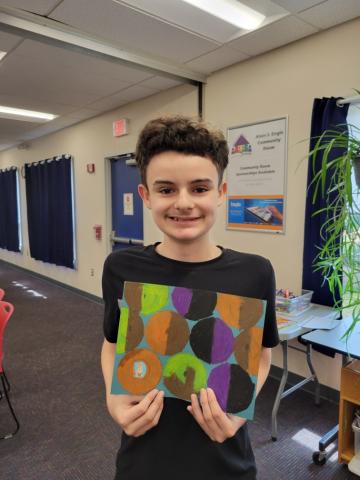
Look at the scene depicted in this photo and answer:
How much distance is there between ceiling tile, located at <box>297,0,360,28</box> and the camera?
6.62 feet

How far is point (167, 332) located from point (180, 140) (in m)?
0.44

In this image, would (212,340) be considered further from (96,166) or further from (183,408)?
(96,166)

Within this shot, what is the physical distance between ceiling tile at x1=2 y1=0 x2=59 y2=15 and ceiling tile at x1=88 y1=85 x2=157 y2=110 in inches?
57.2

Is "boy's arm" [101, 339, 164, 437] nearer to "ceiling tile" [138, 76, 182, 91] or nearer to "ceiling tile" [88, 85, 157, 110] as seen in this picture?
"ceiling tile" [138, 76, 182, 91]

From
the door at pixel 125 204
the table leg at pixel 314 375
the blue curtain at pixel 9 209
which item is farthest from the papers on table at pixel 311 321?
the blue curtain at pixel 9 209

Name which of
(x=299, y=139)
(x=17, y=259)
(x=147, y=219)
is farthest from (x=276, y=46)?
(x=17, y=259)

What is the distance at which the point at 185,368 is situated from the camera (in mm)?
710

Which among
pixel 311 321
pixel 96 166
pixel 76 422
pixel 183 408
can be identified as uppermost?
pixel 96 166

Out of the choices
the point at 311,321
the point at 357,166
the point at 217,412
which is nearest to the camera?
the point at 217,412

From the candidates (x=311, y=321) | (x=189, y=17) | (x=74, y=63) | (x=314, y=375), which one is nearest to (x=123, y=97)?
(x=74, y=63)

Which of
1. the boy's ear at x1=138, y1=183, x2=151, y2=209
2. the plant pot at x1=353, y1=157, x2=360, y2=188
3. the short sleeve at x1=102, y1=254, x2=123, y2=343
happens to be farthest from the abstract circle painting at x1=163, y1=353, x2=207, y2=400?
the plant pot at x1=353, y1=157, x2=360, y2=188

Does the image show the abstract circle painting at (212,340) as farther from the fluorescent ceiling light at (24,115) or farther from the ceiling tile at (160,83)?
the fluorescent ceiling light at (24,115)

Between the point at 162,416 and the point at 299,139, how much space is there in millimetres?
2328

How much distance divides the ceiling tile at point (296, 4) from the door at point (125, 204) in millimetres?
2462
